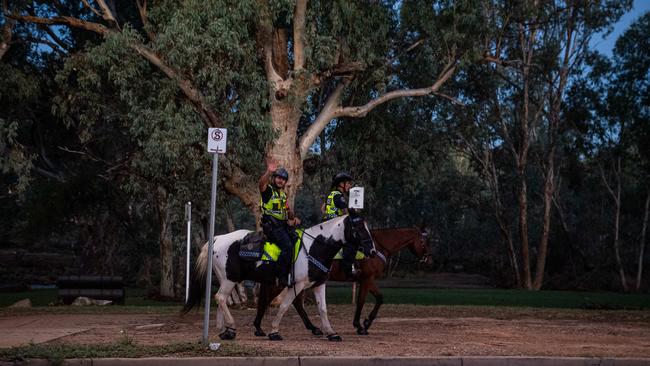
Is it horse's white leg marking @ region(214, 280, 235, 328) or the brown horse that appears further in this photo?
the brown horse

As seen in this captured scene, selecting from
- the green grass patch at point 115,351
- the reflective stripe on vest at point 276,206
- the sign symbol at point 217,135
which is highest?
the sign symbol at point 217,135

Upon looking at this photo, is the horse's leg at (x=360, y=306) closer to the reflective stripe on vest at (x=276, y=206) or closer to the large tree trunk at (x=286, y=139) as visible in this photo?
the reflective stripe on vest at (x=276, y=206)

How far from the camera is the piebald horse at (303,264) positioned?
12766 millimetres

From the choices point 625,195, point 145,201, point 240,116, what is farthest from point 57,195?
point 625,195

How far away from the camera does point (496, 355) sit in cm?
1062

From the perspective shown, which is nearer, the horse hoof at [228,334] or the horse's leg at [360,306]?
the horse hoof at [228,334]

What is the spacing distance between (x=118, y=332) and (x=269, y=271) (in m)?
3.13

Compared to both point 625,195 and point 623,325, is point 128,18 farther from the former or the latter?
point 625,195

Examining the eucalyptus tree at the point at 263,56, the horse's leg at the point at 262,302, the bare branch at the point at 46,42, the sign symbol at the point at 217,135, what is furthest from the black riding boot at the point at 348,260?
the bare branch at the point at 46,42

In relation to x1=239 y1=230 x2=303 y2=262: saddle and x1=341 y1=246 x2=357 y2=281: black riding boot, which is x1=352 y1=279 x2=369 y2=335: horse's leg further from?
x1=239 y1=230 x2=303 y2=262: saddle

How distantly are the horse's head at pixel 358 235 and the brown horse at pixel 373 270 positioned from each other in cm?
155

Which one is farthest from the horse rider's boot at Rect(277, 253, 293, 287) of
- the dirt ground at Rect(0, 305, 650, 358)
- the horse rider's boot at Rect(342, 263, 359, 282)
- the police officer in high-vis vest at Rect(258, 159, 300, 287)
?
the horse rider's boot at Rect(342, 263, 359, 282)

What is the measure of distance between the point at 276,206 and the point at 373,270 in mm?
2593

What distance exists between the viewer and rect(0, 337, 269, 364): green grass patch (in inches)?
391
